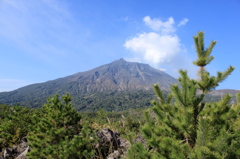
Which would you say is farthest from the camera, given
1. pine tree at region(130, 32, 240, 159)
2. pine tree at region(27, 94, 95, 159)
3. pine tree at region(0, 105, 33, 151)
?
pine tree at region(0, 105, 33, 151)

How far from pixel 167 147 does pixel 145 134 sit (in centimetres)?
53

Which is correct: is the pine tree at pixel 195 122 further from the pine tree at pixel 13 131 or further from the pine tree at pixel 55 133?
the pine tree at pixel 13 131

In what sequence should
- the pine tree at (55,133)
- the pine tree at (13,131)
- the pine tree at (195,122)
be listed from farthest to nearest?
the pine tree at (13,131)
the pine tree at (55,133)
the pine tree at (195,122)

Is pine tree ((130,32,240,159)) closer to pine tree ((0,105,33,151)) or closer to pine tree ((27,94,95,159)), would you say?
pine tree ((27,94,95,159))

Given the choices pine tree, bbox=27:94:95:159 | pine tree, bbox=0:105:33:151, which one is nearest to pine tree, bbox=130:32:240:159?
pine tree, bbox=27:94:95:159

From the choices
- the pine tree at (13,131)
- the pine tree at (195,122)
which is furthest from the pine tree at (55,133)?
the pine tree at (13,131)

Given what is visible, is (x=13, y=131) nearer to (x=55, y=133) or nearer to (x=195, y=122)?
(x=55, y=133)

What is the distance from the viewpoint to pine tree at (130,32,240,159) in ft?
9.68

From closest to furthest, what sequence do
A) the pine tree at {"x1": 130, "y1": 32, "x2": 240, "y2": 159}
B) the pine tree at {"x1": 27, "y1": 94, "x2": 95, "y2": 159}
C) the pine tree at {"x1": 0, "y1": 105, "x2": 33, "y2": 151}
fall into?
the pine tree at {"x1": 130, "y1": 32, "x2": 240, "y2": 159}
the pine tree at {"x1": 27, "y1": 94, "x2": 95, "y2": 159}
the pine tree at {"x1": 0, "y1": 105, "x2": 33, "y2": 151}

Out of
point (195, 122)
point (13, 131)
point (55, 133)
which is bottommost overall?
point (13, 131)

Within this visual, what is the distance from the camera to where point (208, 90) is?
4.18 meters

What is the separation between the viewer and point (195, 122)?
3934 millimetres

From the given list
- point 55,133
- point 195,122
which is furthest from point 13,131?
point 195,122

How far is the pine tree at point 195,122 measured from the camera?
2.95 meters
